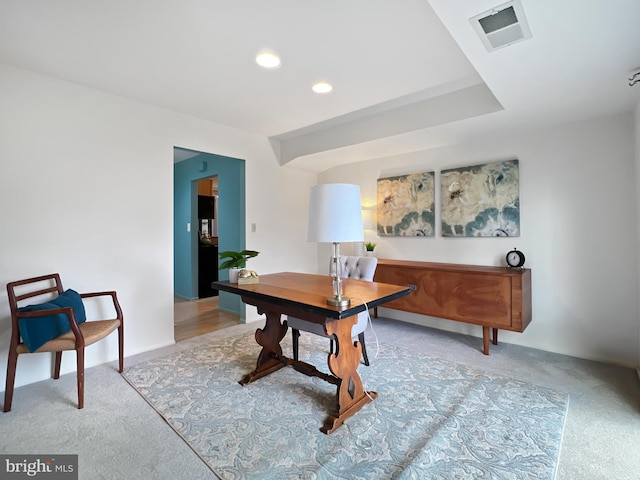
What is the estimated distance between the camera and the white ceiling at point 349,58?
166 centimetres

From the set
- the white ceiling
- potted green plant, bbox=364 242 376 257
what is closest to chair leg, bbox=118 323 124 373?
the white ceiling

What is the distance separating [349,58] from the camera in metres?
2.21

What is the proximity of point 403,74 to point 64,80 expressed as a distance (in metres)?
2.70

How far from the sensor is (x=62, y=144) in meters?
2.55

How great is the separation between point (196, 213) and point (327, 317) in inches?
167

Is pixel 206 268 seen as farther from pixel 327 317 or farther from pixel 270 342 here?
pixel 327 317

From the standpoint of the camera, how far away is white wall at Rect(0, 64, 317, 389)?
236 centimetres

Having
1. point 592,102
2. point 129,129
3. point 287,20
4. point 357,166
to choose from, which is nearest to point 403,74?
point 287,20

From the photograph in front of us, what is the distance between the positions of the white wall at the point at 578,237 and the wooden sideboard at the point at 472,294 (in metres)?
0.22

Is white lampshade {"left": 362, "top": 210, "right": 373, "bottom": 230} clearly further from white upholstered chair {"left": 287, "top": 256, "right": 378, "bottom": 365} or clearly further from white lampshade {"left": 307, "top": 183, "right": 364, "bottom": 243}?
white lampshade {"left": 307, "top": 183, "right": 364, "bottom": 243}

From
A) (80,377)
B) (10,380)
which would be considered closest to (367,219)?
(80,377)

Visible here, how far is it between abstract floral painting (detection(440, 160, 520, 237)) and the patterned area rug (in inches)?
57.3

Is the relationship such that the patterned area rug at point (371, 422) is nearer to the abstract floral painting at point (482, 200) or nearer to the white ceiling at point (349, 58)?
the abstract floral painting at point (482, 200)

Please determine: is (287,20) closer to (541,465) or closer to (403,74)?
(403,74)
